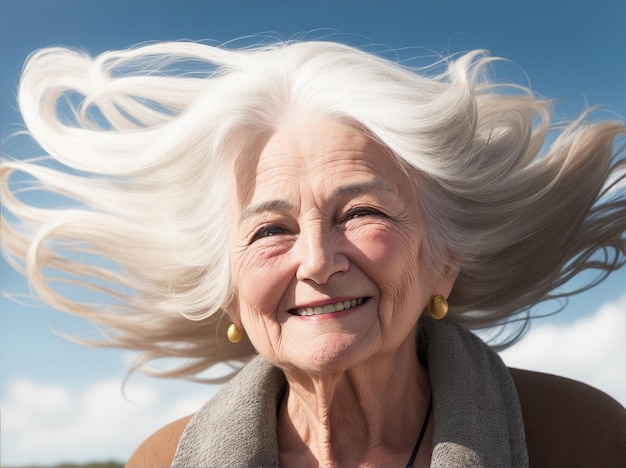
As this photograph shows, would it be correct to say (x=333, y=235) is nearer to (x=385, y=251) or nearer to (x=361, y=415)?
(x=385, y=251)

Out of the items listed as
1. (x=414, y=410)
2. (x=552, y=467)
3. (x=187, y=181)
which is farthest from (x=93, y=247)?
(x=552, y=467)

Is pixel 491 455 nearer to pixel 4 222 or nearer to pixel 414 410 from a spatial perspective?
pixel 414 410

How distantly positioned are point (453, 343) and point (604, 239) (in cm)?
97

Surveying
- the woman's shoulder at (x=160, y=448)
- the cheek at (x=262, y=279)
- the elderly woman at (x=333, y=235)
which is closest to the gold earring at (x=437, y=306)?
the elderly woman at (x=333, y=235)

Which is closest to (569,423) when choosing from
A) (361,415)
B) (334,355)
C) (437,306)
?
(437,306)

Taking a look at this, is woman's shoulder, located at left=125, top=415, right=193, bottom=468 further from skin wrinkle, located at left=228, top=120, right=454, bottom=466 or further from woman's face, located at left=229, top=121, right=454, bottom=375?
woman's face, located at left=229, top=121, right=454, bottom=375

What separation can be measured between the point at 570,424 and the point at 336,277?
1160 millimetres

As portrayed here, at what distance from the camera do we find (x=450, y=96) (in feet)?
10.1

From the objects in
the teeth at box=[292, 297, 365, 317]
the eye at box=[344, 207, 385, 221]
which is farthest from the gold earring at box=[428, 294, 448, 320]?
the eye at box=[344, 207, 385, 221]

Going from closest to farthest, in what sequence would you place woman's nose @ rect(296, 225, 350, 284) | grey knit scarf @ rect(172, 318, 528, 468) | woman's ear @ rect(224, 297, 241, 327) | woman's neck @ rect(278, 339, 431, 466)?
woman's nose @ rect(296, 225, 350, 284) → grey knit scarf @ rect(172, 318, 528, 468) → woman's neck @ rect(278, 339, 431, 466) → woman's ear @ rect(224, 297, 241, 327)

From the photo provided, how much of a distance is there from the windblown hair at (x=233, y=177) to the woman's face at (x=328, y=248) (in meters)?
0.10

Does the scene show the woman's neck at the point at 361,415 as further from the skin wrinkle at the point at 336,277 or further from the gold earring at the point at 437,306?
the gold earring at the point at 437,306

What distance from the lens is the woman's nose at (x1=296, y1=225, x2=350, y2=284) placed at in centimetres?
287

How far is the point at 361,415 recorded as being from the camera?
320 centimetres
